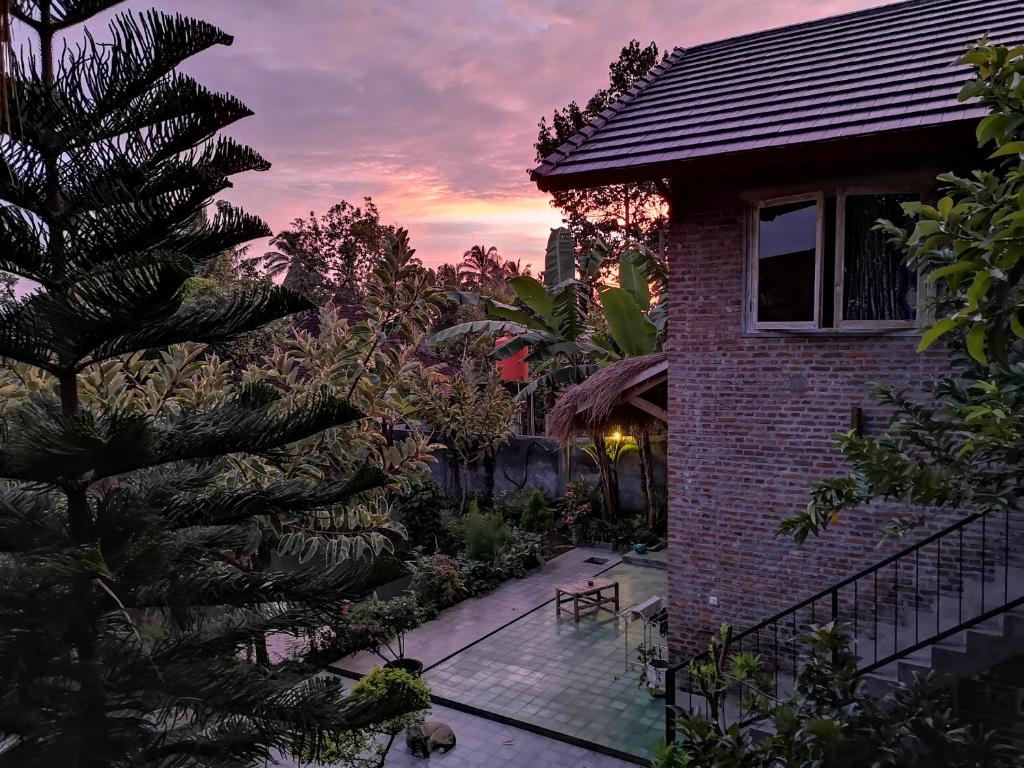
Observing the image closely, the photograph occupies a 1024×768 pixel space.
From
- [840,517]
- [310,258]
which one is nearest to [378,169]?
[840,517]

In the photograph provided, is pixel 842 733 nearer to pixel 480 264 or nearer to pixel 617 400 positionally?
pixel 617 400

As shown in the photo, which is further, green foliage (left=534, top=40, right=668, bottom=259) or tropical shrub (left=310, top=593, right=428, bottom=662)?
green foliage (left=534, top=40, right=668, bottom=259)

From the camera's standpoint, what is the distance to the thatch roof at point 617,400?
8.73 m

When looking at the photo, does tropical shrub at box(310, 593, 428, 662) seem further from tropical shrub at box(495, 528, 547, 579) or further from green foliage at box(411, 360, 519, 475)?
green foliage at box(411, 360, 519, 475)

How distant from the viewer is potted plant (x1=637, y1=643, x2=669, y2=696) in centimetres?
792

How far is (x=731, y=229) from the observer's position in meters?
7.06

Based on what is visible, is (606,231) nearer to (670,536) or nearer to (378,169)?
(378,169)

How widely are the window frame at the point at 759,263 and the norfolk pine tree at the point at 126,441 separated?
Result: 4986 millimetres

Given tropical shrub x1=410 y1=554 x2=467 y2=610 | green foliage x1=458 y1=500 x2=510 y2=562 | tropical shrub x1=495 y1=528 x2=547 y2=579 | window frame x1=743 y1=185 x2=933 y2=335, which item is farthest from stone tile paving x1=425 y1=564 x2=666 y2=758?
window frame x1=743 y1=185 x2=933 y2=335

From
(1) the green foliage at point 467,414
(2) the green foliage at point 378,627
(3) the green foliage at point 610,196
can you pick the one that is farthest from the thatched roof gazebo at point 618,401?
(3) the green foliage at point 610,196

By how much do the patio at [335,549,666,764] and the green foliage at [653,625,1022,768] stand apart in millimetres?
3032

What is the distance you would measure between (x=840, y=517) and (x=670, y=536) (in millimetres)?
1762

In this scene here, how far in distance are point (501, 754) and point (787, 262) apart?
561cm

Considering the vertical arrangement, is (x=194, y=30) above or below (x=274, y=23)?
below
